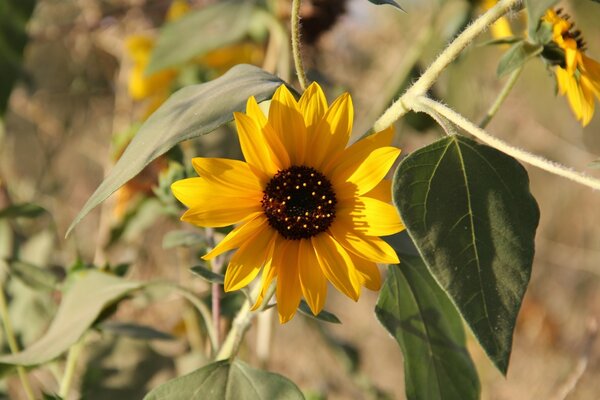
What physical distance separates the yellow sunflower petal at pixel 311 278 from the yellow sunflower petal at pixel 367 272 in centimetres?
2

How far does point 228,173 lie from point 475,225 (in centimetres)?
16

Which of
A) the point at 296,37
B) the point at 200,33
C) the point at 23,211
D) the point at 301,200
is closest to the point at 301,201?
the point at 301,200

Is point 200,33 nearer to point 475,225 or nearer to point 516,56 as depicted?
point 516,56

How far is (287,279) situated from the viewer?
21.2 inches

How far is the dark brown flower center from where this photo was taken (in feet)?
1.81

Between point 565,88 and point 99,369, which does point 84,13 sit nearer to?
point 99,369

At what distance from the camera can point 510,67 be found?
605 mm

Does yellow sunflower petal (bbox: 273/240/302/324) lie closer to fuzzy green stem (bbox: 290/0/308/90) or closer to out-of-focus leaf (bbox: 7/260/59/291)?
fuzzy green stem (bbox: 290/0/308/90)

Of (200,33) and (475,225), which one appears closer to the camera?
(475,225)

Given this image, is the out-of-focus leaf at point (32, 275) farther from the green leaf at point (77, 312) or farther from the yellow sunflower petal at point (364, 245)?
the yellow sunflower petal at point (364, 245)

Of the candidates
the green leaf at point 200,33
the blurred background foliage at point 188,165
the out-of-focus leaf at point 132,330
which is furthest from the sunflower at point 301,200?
the green leaf at point 200,33

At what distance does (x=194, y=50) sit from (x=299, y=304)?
20.8 inches

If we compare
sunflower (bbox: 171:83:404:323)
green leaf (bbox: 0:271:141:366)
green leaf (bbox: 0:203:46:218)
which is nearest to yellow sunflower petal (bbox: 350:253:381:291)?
sunflower (bbox: 171:83:404:323)

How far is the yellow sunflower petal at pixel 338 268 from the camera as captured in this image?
0.53 m
